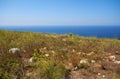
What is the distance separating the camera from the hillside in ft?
19.8

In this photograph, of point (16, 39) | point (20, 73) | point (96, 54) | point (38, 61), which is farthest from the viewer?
point (16, 39)

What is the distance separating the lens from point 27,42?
8.44 metres

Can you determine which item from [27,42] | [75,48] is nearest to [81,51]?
[75,48]

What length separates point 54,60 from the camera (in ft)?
22.5

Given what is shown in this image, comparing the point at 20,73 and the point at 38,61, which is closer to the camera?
the point at 20,73

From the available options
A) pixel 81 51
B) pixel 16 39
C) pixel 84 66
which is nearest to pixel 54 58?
pixel 84 66

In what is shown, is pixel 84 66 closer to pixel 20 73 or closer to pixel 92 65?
pixel 92 65

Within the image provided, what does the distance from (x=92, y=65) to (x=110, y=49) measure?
2.22m

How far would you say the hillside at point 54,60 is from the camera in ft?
19.8

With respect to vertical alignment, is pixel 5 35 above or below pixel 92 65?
above

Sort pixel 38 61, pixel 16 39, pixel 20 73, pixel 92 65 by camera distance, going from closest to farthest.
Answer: pixel 20 73
pixel 38 61
pixel 92 65
pixel 16 39

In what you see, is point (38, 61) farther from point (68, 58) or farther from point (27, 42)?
point (27, 42)

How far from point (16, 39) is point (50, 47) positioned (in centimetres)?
148

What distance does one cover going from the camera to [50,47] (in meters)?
8.36
